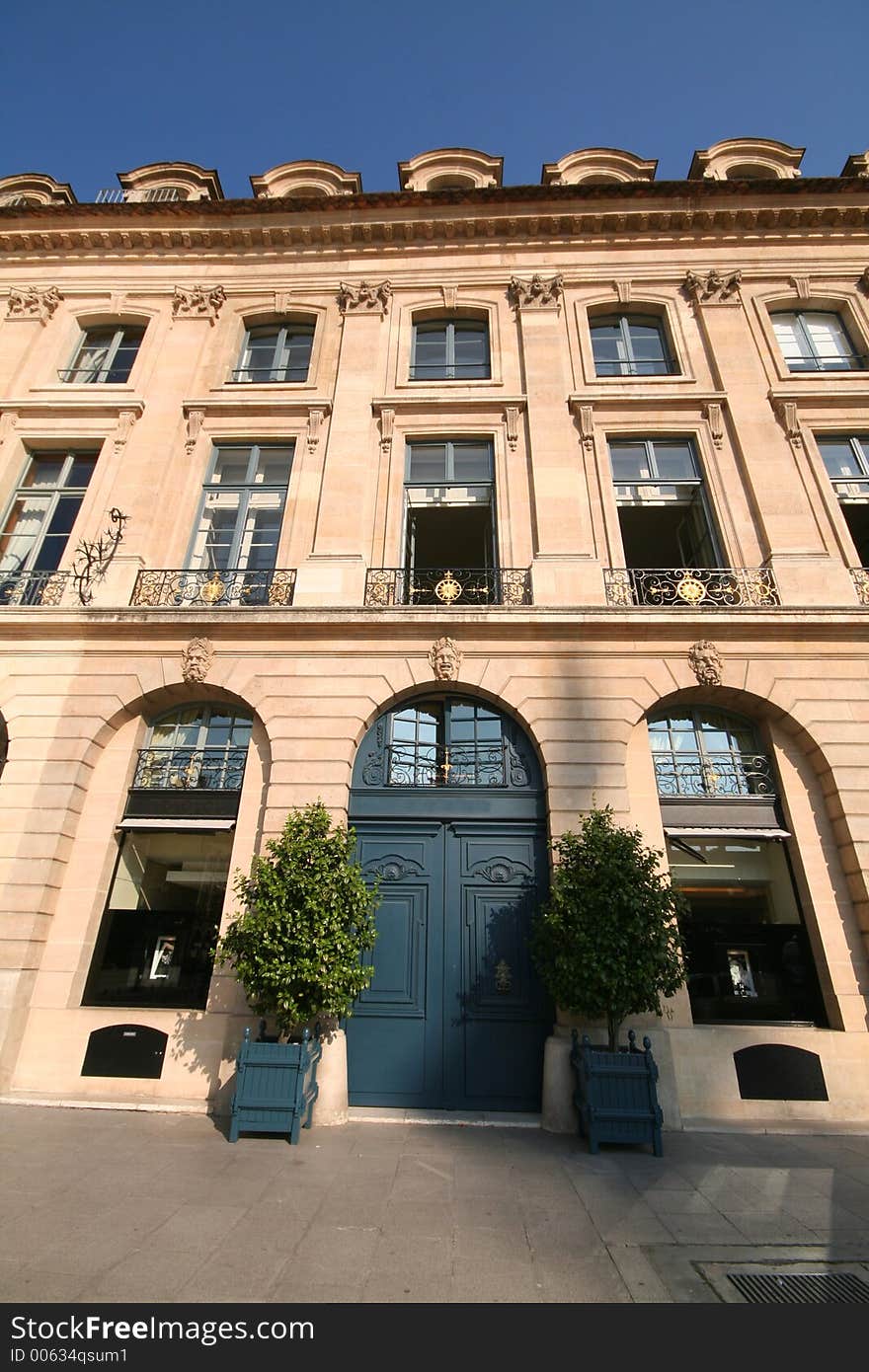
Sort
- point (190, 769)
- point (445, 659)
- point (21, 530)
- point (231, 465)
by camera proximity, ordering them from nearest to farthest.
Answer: point (445, 659) → point (190, 769) → point (21, 530) → point (231, 465)

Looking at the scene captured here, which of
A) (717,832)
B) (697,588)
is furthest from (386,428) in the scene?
(717,832)

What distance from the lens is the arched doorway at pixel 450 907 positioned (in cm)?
745

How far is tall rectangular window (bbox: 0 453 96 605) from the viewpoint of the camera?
1087 centimetres

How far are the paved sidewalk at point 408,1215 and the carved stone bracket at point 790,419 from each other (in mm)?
10821

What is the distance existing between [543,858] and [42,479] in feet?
39.4

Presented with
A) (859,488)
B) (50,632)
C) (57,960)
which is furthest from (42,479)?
(859,488)

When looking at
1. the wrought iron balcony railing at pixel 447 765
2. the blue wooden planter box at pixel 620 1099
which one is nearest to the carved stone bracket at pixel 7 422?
the wrought iron balcony railing at pixel 447 765

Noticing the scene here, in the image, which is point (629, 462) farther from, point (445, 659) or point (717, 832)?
point (717, 832)

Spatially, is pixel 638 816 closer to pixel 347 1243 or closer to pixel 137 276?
pixel 347 1243

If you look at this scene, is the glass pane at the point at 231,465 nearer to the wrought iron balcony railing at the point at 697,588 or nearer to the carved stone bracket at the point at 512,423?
the carved stone bracket at the point at 512,423

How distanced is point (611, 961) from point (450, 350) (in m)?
12.4

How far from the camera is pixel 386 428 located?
11812mm

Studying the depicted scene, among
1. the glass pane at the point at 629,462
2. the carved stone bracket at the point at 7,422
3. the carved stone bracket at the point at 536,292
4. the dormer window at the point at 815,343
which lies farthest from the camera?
the carved stone bracket at the point at 536,292
